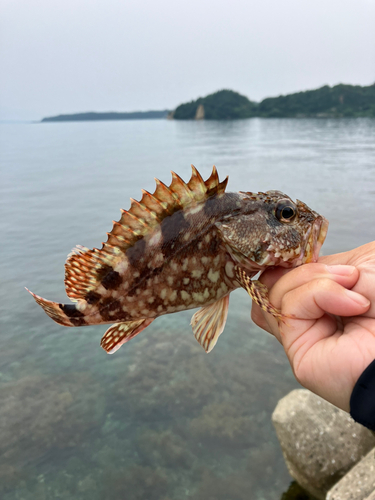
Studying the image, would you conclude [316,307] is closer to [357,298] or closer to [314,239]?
[357,298]

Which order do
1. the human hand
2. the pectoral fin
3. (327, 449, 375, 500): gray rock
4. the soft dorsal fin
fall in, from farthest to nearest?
(327, 449, 375, 500): gray rock, the soft dorsal fin, the pectoral fin, the human hand

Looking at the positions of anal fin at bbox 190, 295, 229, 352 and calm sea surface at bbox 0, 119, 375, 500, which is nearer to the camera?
anal fin at bbox 190, 295, 229, 352

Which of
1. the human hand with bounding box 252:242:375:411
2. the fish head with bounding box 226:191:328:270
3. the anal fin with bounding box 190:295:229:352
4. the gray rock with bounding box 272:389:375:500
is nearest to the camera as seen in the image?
the human hand with bounding box 252:242:375:411

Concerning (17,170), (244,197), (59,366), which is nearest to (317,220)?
(244,197)

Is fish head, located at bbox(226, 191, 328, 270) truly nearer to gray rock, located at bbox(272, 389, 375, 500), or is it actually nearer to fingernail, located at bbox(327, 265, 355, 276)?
fingernail, located at bbox(327, 265, 355, 276)

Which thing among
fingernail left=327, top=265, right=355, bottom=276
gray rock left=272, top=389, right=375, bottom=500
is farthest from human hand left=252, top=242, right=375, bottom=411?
gray rock left=272, top=389, right=375, bottom=500

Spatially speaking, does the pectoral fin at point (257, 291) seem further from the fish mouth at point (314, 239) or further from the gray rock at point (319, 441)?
the gray rock at point (319, 441)

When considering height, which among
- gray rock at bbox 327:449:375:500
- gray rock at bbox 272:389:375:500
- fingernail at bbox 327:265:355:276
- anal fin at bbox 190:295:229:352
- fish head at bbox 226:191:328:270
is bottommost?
gray rock at bbox 272:389:375:500

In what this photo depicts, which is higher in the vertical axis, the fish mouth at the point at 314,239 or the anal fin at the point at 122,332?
the fish mouth at the point at 314,239

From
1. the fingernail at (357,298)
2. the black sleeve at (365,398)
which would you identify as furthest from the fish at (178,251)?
the black sleeve at (365,398)

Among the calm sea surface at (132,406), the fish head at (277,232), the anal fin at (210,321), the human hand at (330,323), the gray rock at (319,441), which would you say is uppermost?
the fish head at (277,232)

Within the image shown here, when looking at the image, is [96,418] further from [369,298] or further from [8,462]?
[369,298]
